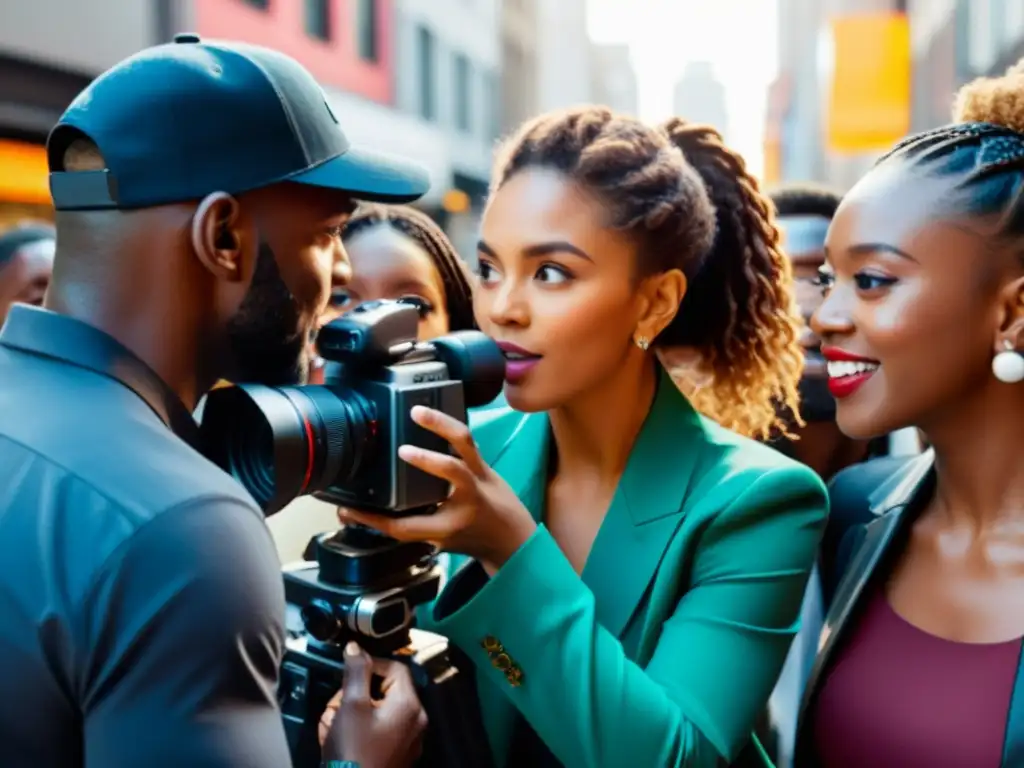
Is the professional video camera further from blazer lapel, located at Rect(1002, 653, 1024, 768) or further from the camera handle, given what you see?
blazer lapel, located at Rect(1002, 653, 1024, 768)

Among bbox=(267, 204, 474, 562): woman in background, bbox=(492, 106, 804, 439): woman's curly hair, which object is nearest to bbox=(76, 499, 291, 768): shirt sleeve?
bbox=(492, 106, 804, 439): woman's curly hair

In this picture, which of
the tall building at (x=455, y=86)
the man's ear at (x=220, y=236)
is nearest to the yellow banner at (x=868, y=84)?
the tall building at (x=455, y=86)

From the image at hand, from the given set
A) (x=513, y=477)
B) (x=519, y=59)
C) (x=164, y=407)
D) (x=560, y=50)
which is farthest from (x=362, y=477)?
(x=560, y=50)

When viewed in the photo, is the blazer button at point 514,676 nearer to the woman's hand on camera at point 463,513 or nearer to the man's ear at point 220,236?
the woman's hand on camera at point 463,513

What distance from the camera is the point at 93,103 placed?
129cm

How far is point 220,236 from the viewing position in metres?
1.32

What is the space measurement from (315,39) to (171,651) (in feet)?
40.6

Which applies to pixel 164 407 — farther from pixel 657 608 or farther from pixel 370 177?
pixel 657 608

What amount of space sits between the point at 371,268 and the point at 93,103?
1610 millimetres

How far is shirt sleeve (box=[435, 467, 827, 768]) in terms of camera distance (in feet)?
5.18

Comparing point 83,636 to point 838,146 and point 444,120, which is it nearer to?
point 838,146

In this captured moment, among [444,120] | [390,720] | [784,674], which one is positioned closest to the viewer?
[390,720]

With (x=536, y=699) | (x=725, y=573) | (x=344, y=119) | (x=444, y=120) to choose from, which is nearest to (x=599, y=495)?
(x=725, y=573)

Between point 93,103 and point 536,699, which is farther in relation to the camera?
point 536,699
